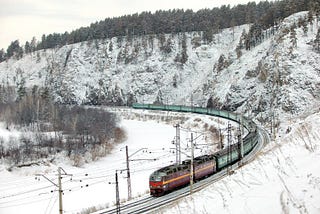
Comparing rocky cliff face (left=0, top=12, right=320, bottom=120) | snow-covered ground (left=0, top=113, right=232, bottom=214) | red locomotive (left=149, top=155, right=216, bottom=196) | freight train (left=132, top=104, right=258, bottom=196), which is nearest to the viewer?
red locomotive (left=149, top=155, right=216, bottom=196)

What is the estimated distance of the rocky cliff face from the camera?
80125 mm

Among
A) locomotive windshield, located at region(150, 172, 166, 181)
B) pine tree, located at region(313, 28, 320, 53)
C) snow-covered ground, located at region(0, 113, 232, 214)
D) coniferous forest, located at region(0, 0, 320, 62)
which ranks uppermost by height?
coniferous forest, located at region(0, 0, 320, 62)

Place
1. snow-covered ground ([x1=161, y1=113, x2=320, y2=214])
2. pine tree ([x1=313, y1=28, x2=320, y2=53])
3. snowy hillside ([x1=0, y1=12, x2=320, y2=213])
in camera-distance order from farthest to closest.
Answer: pine tree ([x1=313, y1=28, x2=320, y2=53]), snowy hillside ([x1=0, y1=12, x2=320, y2=213]), snow-covered ground ([x1=161, y1=113, x2=320, y2=214])

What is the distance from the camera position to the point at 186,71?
137m

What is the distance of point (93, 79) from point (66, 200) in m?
114

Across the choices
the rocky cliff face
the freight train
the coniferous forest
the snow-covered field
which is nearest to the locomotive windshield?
the freight train

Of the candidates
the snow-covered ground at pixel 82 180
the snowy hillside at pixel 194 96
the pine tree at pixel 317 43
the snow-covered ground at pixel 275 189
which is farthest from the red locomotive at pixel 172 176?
the pine tree at pixel 317 43

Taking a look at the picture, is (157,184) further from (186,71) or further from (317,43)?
(186,71)

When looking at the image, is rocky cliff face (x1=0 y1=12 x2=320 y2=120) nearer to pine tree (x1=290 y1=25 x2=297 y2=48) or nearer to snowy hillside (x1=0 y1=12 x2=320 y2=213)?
pine tree (x1=290 y1=25 x2=297 y2=48)

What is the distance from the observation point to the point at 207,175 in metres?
37.8

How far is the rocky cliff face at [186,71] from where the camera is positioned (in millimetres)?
80125

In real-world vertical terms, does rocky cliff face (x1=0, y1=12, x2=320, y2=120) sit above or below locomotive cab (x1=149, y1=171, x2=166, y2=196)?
above

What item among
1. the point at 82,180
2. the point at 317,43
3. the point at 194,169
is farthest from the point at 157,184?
the point at 317,43

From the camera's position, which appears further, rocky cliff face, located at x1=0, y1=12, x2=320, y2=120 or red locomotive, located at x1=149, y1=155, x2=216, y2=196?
rocky cliff face, located at x1=0, y1=12, x2=320, y2=120
